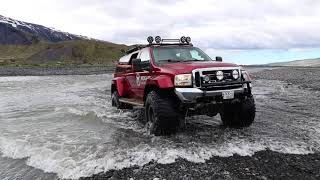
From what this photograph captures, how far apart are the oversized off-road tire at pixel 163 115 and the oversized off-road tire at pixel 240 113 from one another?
3.66 feet

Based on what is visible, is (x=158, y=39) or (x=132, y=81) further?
(x=132, y=81)

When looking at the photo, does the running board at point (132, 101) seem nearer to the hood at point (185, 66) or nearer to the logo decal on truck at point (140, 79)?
the logo decal on truck at point (140, 79)

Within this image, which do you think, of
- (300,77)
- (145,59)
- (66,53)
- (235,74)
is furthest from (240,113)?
(66,53)

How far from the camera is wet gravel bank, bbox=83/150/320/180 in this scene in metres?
5.98

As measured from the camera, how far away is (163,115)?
824 cm

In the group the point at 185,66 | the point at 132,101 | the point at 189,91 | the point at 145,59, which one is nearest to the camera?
the point at 189,91

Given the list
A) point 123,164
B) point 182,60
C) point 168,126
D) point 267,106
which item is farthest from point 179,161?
point 267,106

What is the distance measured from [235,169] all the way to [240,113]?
3070mm

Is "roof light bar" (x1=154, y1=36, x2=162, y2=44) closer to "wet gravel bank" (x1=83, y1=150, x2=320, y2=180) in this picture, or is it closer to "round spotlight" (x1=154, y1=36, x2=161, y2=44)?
"round spotlight" (x1=154, y1=36, x2=161, y2=44)

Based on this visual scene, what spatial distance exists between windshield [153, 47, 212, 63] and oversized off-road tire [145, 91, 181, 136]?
4.62 ft

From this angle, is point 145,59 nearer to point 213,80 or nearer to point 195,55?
point 195,55

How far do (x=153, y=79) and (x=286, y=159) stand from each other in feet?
11.0

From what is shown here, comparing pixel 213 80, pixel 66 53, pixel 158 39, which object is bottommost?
pixel 66 53

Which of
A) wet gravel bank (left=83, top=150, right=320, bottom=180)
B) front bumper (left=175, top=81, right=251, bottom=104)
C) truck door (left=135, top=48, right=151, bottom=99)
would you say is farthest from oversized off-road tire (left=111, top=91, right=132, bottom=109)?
wet gravel bank (left=83, top=150, right=320, bottom=180)
